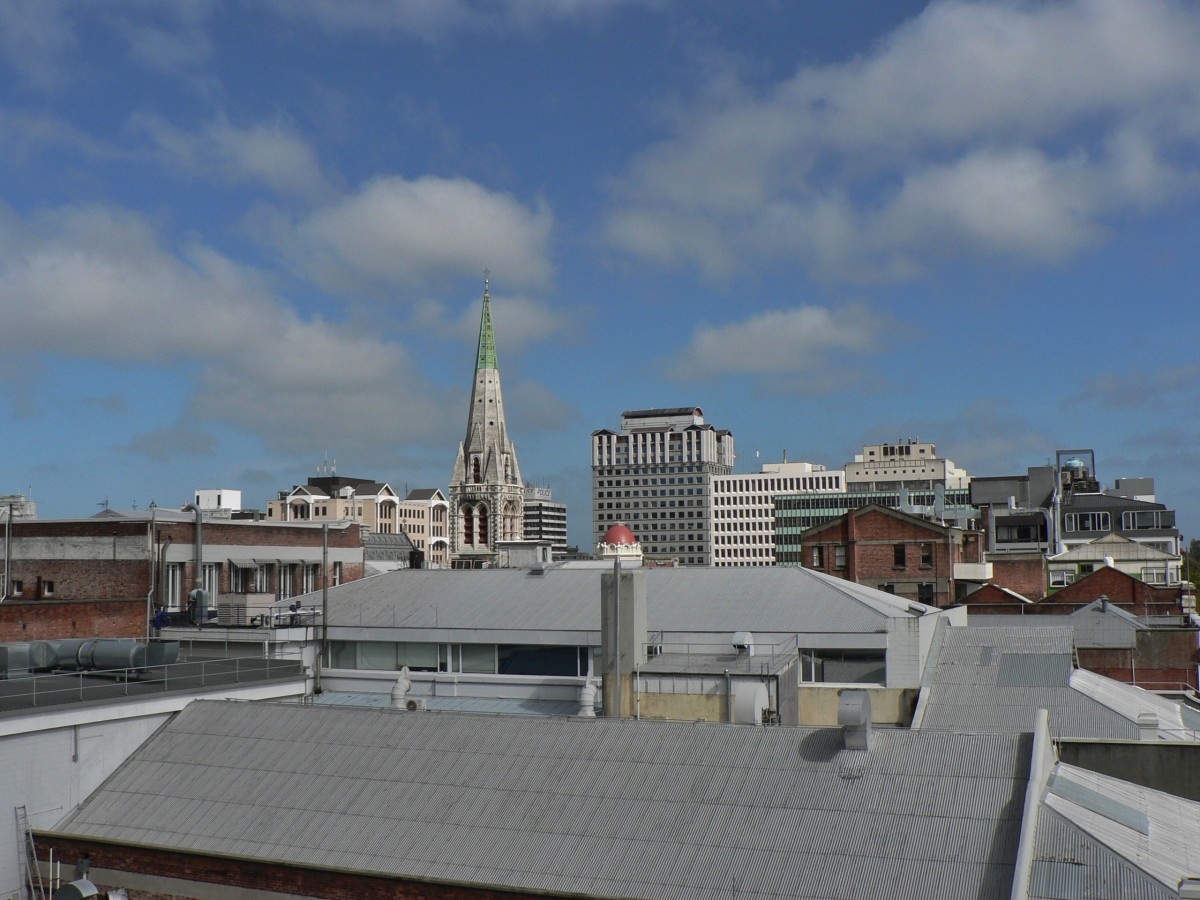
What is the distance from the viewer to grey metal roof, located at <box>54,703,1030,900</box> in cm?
1945

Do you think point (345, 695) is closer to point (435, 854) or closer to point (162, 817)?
point (162, 817)

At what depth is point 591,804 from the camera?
22.1 metres

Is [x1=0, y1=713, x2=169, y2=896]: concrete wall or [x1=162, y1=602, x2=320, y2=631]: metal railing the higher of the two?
[x1=162, y1=602, x2=320, y2=631]: metal railing

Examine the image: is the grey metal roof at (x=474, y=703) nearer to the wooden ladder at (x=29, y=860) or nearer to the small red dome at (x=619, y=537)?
the wooden ladder at (x=29, y=860)

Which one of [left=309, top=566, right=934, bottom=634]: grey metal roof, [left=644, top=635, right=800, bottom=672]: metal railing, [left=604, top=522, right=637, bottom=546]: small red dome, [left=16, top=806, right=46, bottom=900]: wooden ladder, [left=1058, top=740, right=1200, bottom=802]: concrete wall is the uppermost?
[left=604, top=522, right=637, bottom=546]: small red dome

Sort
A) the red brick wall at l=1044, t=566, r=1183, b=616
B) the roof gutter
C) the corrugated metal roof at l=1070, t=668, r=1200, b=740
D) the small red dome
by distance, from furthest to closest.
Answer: the small red dome → the red brick wall at l=1044, t=566, r=1183, b=616 → the corrugated metal roof at l=1070, t=668, r=1200, b=740 → the roof gutter

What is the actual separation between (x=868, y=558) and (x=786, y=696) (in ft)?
157

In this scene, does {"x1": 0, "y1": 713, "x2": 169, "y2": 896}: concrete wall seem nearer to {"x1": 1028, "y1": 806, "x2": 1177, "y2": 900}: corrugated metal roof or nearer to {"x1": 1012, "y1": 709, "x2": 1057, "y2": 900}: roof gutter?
{"x1": 1012, "y1": 709, "x2": 1057, "y2": 900}: roof gutter

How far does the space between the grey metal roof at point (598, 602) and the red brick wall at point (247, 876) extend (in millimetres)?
16025

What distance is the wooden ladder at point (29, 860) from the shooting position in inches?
980

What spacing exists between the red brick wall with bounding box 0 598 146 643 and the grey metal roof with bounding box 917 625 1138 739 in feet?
96.4

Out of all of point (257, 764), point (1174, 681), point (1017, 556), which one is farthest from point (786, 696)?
point (1017, 556)

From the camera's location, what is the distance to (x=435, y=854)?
2152cm

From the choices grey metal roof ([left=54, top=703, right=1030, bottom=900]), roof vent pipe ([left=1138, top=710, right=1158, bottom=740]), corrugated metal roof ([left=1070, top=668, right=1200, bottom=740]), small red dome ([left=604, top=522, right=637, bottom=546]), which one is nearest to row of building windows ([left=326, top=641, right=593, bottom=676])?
grey metal roof ([left=54, top=703, right=1030, bottom=900])
